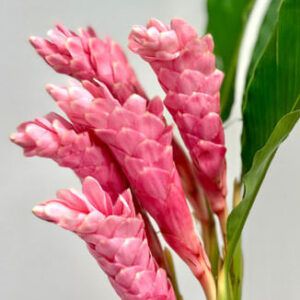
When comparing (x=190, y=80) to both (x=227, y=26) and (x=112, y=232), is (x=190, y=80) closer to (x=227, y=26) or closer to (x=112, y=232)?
(x=112, y=232)

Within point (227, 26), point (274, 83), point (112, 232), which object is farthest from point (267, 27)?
point (112, 232)

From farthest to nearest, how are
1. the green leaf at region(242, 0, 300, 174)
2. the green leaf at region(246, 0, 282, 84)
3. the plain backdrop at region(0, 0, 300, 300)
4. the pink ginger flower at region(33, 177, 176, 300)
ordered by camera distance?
1. the plain backdrop at region(0, 0, 300, 300)
2. the green leaf at region(246, 0, 282, 84)
3. the green leaf at region(242, 0, 300, 174)
4. the pink ginger flower at region(33, 177, 176, 300)

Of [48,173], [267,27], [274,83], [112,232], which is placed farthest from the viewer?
[48,173]

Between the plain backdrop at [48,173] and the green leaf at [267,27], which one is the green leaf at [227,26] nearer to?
the green leaf at [267,27]

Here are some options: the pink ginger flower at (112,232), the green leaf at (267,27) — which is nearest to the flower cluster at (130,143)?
the pink ginger flower at (112,232)

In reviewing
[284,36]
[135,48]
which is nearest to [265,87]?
[284,36]

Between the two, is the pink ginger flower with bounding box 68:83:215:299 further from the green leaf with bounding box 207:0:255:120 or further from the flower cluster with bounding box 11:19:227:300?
the green leaf with bounding box 207:0:255:120

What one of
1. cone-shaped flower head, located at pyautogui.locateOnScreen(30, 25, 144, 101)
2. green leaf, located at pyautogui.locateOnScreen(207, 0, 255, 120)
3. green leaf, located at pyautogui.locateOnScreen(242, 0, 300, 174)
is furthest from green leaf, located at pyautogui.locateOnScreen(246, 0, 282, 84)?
cone-shaped flower head, located at pyautogui.locateOnScreen(30, 25, 144, 101)
